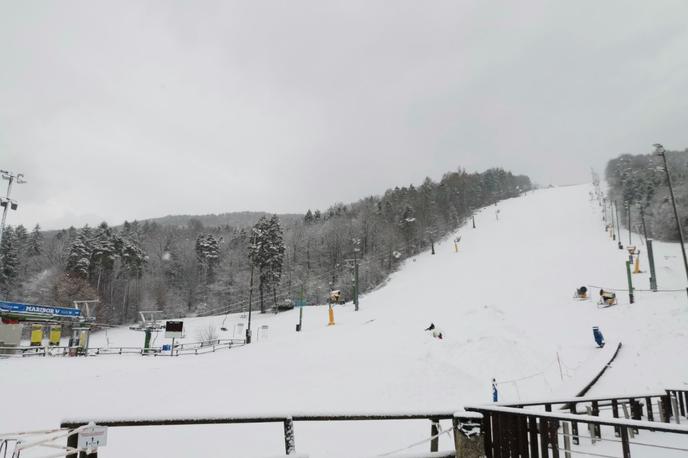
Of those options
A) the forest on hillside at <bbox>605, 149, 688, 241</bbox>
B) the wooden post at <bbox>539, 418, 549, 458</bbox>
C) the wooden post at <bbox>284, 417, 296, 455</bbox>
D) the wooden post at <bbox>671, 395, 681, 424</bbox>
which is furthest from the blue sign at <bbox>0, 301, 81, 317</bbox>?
the forest on hillside at <bbox>605, 149, 688, 241</bbox>

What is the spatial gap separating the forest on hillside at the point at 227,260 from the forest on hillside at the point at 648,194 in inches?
1326

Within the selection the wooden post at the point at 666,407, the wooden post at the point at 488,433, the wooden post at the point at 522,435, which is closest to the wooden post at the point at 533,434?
the wooden post at the point at 522,435

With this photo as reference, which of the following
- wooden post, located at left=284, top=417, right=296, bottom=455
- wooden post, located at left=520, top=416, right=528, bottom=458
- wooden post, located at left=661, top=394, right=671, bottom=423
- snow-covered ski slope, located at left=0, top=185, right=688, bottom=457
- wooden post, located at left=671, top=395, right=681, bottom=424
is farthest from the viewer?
snow-covered ski slope, located at left=0, top=185, right=688, bottom=457

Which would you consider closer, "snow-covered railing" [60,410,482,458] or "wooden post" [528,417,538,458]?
"snow-covered railing" [60,410,482,458]

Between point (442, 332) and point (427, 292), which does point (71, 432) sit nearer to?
point (442, 332)

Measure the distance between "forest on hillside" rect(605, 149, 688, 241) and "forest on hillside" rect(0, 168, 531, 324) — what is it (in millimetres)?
33668

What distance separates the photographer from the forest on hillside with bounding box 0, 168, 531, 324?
70375 mm

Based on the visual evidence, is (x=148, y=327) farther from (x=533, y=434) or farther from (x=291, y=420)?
(x=533, y=434)

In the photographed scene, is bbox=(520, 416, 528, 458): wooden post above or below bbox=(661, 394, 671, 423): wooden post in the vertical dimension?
above

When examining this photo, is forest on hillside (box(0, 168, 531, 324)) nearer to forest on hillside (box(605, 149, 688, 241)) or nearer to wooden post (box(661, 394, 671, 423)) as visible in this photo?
forest on hillside (box(605, 149, 688, 241))

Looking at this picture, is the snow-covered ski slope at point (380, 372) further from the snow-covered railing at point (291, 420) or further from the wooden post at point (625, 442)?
the wooden post at point (625, 442)

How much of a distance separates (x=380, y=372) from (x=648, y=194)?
267ft

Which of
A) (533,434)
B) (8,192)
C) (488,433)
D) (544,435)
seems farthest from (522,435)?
(8,192)

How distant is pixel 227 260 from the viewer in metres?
100
